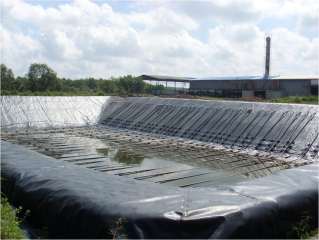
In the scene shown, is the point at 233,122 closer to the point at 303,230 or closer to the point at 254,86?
the point at 303,230

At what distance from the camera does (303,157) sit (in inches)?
355

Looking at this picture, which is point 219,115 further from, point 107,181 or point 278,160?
point 107,181

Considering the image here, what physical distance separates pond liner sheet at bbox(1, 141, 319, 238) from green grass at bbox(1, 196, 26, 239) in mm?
200

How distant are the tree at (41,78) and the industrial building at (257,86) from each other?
7821 millimetres

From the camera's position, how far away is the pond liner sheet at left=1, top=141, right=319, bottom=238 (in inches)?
133

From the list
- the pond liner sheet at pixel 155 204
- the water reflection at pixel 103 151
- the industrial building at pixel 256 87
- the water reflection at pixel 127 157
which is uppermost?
the industrial building at pixel 256 87

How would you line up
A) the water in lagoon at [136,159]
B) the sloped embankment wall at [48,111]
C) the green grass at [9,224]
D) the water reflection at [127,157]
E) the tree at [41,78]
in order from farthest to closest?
the tree at [41,78], the sloped embankment wall at [48,111], the water reflection at [127,157], the water in lagoon at [136,159], the green grass at [9,224]

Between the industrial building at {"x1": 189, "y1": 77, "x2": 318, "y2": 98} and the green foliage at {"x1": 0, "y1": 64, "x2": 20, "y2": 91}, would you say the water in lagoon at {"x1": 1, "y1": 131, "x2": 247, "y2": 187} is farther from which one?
the industrial building at {"x1": 189, "y1": 77, "x2": 318, "y2": 98}

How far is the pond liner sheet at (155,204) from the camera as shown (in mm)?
3381

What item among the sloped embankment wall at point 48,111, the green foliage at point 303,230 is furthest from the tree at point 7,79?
the green foliage at point 303,230

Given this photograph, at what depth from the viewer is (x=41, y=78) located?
27375 millimetres

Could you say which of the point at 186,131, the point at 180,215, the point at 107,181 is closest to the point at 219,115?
the point at 186,131

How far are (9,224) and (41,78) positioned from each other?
24.9 m

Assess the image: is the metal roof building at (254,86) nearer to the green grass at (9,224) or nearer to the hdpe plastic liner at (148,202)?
the hdpe plastic liner at (148,202)
